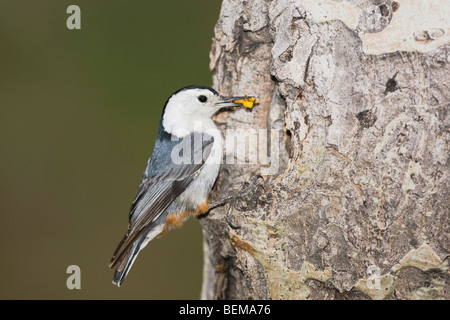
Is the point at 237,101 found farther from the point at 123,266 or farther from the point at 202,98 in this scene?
the point at 123,266

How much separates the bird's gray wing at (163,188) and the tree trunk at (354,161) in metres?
0.32

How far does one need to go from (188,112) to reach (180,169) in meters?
0.28

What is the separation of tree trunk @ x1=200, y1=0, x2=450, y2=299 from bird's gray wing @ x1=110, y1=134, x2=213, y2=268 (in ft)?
1.03

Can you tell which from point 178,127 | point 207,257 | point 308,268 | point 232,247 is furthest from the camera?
point 207,257

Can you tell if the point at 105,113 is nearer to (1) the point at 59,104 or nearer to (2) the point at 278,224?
(1) the point at 59,104

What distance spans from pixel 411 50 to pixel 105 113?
7.12ft

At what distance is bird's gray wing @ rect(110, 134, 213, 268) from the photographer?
2.33m

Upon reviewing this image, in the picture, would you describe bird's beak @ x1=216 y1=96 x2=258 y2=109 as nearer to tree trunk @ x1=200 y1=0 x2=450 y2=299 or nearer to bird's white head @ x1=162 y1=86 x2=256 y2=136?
bird's white head @ x1=162 y1=86 x2=256 y2=136

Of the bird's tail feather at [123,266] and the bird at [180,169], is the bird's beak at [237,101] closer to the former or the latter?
the bird at [180,169]

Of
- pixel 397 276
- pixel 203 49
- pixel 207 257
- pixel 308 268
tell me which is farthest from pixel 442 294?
pixel 203 49

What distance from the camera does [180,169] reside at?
2.39 m

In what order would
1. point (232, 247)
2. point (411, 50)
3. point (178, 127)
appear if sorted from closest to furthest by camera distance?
1. point (411, 50)
2. point (232, 247)
3. point (178, 127)

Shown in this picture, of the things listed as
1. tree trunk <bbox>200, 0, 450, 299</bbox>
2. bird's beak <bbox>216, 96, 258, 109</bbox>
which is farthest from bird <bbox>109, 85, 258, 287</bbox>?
tree trunk <bbox>200, 0, 450, 299</bbox>

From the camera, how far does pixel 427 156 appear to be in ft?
5.92
